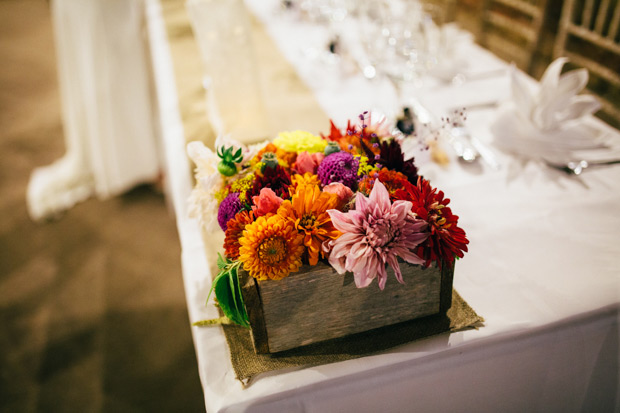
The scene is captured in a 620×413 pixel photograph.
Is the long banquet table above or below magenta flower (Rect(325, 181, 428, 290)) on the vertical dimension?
below

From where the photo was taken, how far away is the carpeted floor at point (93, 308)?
5.61 feet

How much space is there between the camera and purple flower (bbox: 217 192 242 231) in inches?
28.3

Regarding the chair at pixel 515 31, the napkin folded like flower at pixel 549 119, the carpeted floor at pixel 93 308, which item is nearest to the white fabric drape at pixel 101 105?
the carpeted floor at pixel 93 308

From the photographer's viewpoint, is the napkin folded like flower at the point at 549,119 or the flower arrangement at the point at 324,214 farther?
the napkin folded like flower at the point at 549,119

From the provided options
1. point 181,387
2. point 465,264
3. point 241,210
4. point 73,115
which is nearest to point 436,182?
point 465,264

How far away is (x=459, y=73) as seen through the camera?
4.98 ft

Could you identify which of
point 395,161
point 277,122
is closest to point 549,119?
point 395,161

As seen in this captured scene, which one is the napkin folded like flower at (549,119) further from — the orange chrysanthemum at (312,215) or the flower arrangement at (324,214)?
the orange chrysanthemum at (312,215)

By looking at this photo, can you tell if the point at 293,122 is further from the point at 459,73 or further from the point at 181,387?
the point at 181,387

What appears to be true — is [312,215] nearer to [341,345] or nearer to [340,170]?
[340,170]

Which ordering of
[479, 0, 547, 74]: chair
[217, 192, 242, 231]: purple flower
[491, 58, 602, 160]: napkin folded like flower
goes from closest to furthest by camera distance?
1. [217, 192, 242, 231]: purple flower
2. [491, 58, 602, 160]: napkin folded like flower
3. [479, 0, 547, 74]: chair

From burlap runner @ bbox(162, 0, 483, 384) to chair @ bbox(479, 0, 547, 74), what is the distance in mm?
1207

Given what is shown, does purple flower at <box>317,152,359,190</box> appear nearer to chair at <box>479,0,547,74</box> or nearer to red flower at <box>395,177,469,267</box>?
red flower at <box>395,177,469,267</box>

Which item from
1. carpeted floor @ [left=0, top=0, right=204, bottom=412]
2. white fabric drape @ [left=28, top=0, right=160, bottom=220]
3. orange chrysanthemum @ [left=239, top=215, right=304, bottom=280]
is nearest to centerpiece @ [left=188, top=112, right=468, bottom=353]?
orange chrysanthemum @ [left=239, top=215, right=304, bottom=280]
